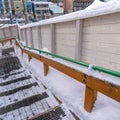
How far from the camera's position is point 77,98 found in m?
2.34

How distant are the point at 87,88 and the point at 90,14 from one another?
1.42 m

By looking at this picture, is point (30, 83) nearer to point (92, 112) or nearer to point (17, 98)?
point (17, 98)

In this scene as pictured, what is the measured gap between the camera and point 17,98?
280 cm

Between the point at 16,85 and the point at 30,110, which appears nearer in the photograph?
the point at 30,110

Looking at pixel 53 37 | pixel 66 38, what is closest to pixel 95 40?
pixel 66 38

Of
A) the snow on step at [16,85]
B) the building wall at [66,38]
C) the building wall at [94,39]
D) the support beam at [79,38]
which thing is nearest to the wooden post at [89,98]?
the building wall at [94,39]

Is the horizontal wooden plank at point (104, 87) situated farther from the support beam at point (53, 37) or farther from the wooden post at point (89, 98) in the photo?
the support beam at point (53, 37)

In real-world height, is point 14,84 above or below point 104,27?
below

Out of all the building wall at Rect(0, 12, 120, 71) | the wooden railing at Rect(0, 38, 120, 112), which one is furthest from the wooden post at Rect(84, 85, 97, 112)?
the building wall at Rect(0, 12, 120, 71)

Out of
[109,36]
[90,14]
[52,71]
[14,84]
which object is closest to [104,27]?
[109,36]

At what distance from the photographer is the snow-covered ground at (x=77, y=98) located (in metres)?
1.86

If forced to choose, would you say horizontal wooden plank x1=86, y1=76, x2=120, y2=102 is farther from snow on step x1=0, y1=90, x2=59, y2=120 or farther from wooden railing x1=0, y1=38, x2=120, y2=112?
snow on step x1=0, y1=90, x2=59, y2=120

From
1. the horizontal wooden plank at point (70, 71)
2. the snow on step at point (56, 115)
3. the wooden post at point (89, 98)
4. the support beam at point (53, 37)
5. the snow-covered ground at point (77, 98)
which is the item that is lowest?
the snow on step at point (56, 115)

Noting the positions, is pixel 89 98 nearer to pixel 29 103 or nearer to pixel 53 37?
pixel 29 103
